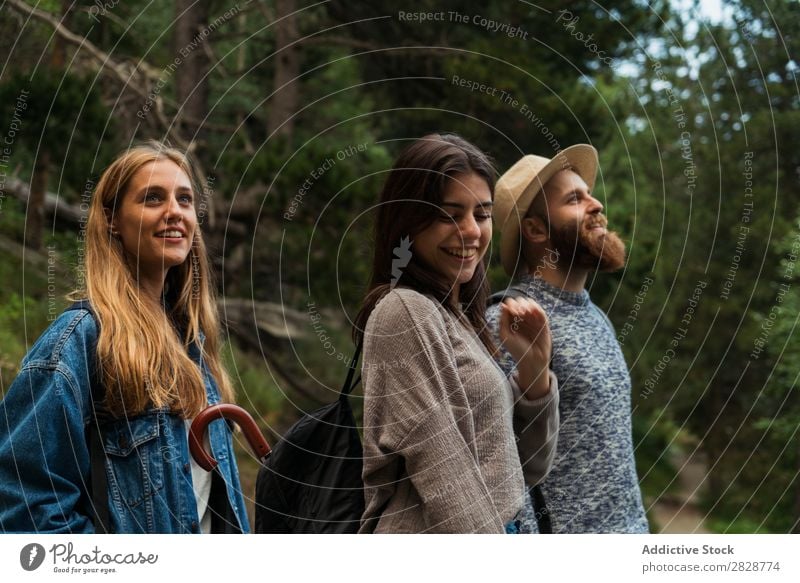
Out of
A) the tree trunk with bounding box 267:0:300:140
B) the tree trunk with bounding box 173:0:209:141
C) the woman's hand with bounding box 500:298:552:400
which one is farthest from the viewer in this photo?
the tree trunk with bounding box 267:0:300:140

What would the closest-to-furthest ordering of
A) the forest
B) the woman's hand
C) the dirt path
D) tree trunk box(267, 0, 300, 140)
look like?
1. the woman's hand
2. the forest
3. tree trunk box(267, 0, 300, 140)
4. the dirt path

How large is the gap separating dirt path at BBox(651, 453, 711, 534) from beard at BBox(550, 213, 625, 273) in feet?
29.1

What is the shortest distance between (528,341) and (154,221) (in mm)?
887

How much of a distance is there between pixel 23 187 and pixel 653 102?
7054mm

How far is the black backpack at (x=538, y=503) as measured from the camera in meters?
2.42

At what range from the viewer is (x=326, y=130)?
3555 millimetres

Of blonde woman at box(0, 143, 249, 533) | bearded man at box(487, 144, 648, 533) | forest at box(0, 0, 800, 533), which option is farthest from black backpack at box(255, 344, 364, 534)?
forest at box(0, 0, 800, 533)

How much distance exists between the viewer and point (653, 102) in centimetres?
1059

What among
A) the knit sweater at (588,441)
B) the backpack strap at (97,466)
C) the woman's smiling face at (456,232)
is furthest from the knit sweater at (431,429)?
the backpack strap at (97,466)

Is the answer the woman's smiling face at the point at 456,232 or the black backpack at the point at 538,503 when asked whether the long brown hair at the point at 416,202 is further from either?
the black backpack at the point at 538,503

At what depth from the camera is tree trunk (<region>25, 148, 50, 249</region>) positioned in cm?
521

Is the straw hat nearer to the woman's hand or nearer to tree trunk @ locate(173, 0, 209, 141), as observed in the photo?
the woman's hand

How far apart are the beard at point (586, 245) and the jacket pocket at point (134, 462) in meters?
1.21

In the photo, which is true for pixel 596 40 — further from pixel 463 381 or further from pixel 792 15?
pixel 463 381
